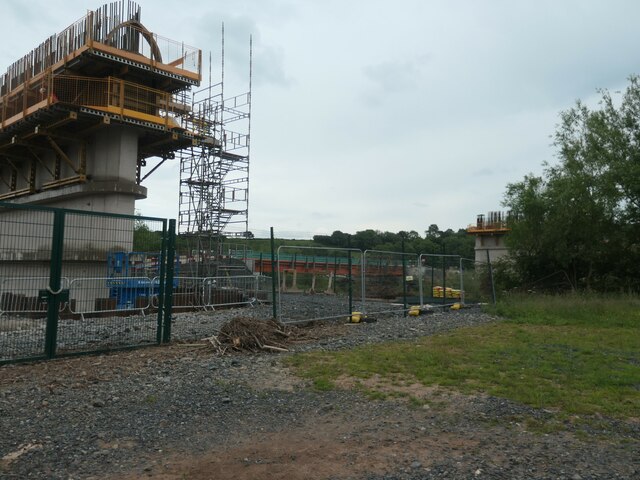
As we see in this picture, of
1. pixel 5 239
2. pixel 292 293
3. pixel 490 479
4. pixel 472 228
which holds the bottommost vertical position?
pixel 490 479

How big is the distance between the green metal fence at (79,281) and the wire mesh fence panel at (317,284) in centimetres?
328

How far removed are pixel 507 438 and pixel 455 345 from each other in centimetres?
560

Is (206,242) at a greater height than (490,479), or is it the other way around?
(206,242)

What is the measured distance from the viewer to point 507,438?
5059 millimetres

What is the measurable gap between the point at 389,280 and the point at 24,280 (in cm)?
1057

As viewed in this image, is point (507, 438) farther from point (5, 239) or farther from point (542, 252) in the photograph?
point (542, 252)

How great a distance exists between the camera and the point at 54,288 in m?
8.09

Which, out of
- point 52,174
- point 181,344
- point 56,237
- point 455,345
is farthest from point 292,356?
point 52,174

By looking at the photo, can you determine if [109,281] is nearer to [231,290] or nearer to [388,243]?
[231,290]

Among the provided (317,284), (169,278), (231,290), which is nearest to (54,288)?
(169,278)

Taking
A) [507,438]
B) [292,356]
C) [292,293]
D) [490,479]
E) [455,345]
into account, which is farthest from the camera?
[292,293]

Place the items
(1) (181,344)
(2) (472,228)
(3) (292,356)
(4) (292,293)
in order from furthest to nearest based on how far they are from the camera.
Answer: (2) (472,228)
(4) (292,293)
(1) (181,344)
(3) (292,356)

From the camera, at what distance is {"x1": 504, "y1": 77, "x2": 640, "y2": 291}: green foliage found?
25.5m

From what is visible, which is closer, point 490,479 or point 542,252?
point 490,479
